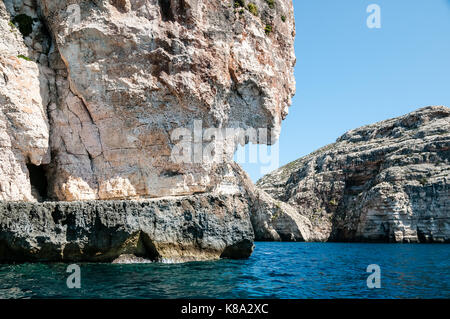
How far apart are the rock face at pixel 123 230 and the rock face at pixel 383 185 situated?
4134 cm

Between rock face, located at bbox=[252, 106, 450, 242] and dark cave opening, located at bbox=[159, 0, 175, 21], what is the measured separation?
44.5m

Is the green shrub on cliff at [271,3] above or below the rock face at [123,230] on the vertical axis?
above

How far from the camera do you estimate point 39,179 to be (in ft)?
69.8

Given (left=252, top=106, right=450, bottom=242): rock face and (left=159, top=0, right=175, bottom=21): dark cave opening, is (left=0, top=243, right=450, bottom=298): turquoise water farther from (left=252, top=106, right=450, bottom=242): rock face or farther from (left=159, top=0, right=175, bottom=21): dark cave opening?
(left=252, top=106, right=450, bottom=242): rock face

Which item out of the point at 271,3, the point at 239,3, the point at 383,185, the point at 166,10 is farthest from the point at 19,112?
the point at 383,185

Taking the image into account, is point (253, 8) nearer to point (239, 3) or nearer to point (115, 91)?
point (239, 3)

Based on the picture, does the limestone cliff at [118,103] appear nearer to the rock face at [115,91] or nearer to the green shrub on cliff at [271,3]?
the rock face at [115,91]

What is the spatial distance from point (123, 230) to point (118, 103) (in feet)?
22.0

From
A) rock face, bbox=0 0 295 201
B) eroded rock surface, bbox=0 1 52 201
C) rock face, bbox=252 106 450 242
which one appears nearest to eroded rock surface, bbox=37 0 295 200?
rock face, bbox=0 0 295 201

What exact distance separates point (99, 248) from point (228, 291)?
793 centimetres

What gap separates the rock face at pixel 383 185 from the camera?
53.3m

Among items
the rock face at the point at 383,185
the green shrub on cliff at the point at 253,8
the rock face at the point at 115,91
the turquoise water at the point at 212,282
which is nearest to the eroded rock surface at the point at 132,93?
the rock face at the point at 115,91

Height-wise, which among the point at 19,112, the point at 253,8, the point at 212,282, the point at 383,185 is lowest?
the point at 212,282

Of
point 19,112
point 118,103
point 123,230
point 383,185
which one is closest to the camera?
point 123,230
